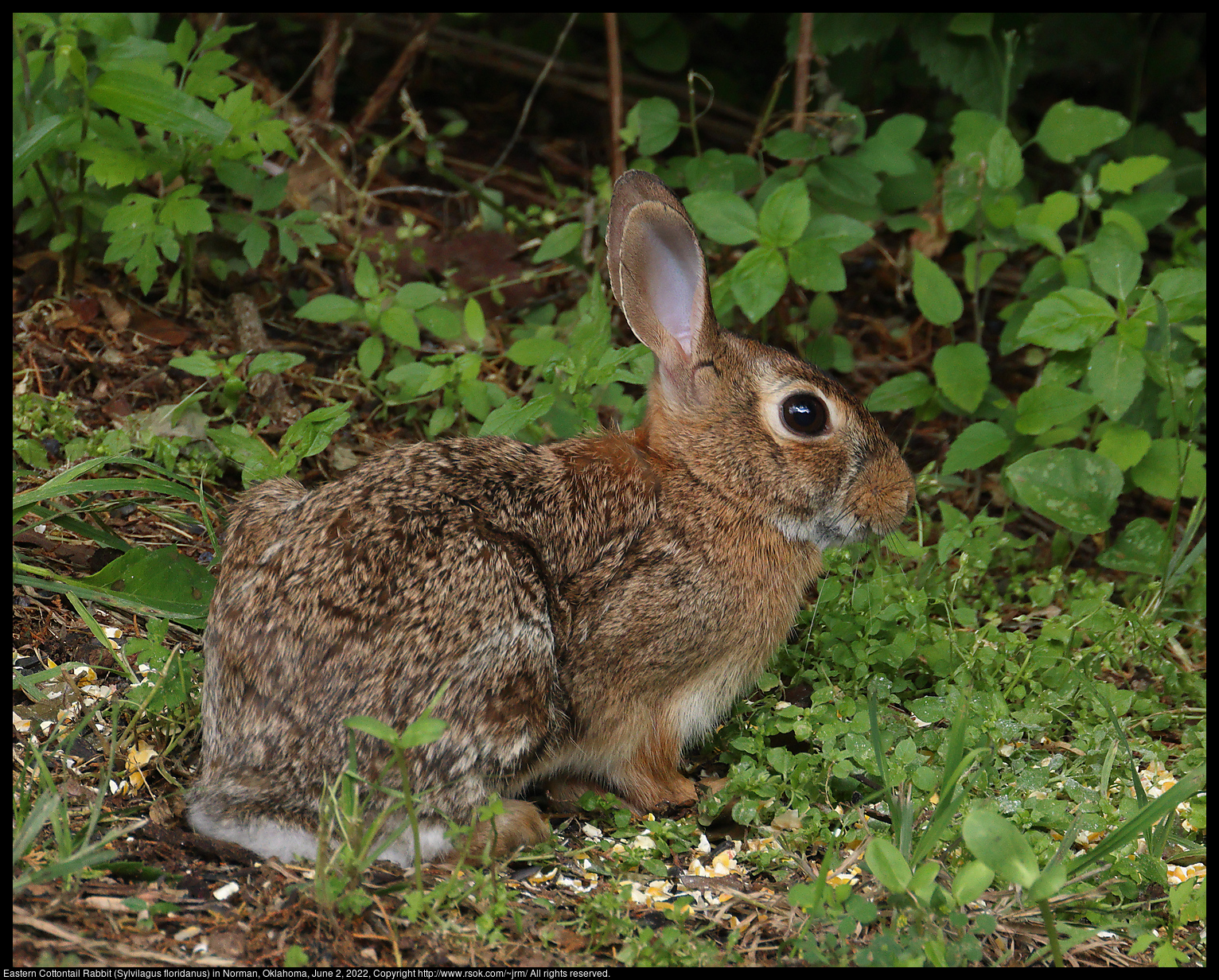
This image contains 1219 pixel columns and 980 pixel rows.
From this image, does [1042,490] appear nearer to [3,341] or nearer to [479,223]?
[479,223]

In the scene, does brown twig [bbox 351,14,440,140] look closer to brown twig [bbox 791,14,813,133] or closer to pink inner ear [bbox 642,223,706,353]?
brown twig [bbox 791,14,813,133]

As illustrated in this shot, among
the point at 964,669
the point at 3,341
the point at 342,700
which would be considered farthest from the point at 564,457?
the point at 3,341

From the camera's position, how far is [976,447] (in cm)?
525

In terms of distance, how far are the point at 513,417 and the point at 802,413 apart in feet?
3.62

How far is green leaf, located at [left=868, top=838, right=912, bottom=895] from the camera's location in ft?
10.1

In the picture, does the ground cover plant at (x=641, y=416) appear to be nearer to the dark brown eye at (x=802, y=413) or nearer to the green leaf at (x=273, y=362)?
the green leaf at (x=273, y=362)

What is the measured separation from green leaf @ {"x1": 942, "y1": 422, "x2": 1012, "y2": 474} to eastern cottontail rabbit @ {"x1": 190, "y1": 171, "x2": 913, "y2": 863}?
0.81 metres

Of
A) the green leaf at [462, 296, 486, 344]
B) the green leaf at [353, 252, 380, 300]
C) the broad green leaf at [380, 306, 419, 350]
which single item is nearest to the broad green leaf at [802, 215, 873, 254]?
the green leaf at [462, 296, 486, 344]

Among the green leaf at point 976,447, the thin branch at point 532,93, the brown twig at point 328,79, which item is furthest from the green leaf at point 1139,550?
the brown twig at point 328,79

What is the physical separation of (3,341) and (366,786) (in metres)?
2.67

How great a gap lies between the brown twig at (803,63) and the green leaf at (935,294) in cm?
112

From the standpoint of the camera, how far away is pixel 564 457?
4.20m

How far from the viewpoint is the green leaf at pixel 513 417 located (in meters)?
4.48

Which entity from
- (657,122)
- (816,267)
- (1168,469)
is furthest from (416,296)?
(1168,469)
